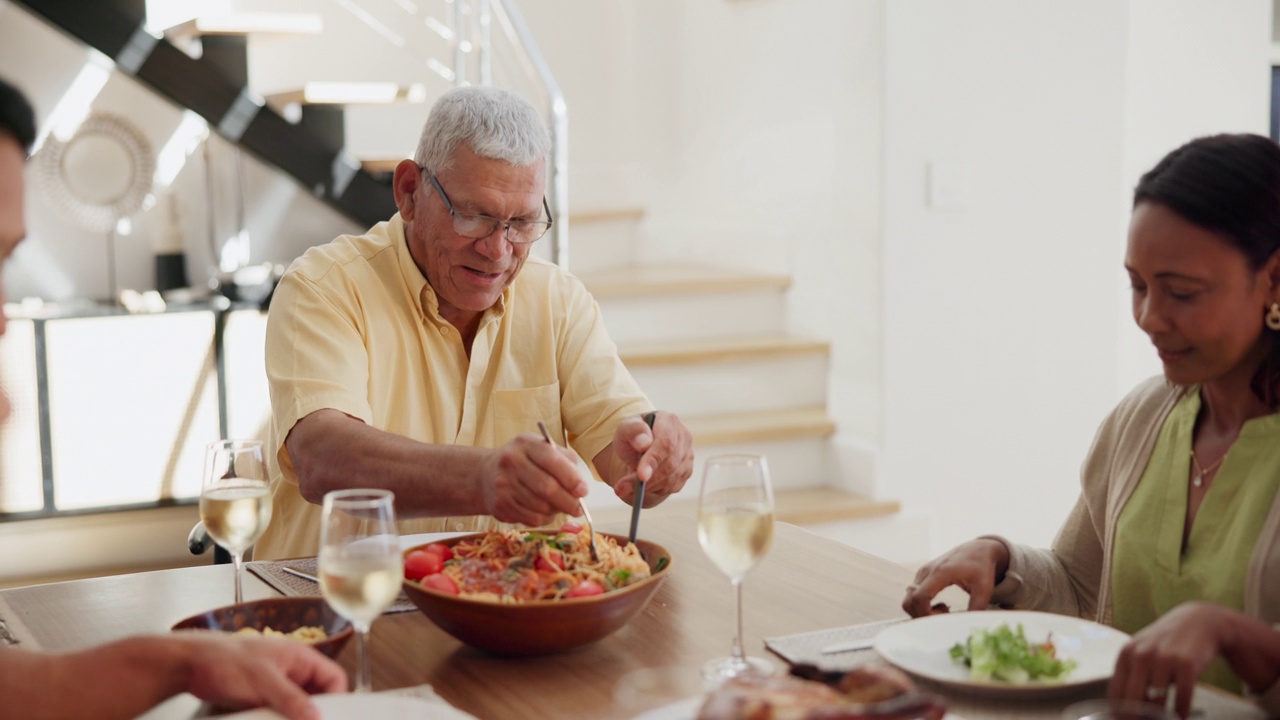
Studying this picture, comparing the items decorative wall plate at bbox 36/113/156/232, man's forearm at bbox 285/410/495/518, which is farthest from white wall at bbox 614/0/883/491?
man's forearm at bbox 285/410/495/518

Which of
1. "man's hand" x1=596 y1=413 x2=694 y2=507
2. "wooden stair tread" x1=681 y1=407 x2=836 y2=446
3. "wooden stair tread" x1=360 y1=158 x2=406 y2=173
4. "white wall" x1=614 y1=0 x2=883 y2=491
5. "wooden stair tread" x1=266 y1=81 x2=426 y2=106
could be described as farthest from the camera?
"wooden stair tread" x1=360 y1=158 x2=406 y2=173

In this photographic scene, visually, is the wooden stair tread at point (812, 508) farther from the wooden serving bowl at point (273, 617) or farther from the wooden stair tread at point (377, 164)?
the wooden serving bowl at point (273, 617)

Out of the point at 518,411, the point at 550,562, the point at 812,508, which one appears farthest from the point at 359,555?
the point at 812,508

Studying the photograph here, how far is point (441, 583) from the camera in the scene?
55.9 inches

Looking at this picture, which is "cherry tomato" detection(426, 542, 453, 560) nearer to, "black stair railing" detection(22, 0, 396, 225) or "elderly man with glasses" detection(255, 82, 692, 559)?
"elderly man with glasses" detection(255, 82, 692, 559)

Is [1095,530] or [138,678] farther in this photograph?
[1095,530]

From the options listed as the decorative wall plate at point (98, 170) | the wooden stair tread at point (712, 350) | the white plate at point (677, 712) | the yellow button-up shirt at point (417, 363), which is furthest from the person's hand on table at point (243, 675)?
the decorative wall plate at point (98, 170)

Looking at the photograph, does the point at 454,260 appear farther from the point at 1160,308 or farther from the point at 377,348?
the point at 1160,308

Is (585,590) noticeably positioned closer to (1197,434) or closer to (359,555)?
(359,555)

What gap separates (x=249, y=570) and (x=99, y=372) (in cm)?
265

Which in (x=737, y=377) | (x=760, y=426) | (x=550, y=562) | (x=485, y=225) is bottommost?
(x=760, y=426)

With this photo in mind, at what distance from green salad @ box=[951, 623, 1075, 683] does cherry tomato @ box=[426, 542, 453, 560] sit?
0.60 m

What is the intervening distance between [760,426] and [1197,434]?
8.00ft

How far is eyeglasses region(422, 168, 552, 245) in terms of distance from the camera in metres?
2.16
